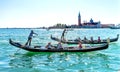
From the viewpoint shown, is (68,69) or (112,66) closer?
(68,69)

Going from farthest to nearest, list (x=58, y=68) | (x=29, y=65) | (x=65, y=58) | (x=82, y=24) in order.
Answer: (x=82, y=24), (x=65, y=58), (x=29, y=65), (x=58, y=68)

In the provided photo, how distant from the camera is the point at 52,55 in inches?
1030

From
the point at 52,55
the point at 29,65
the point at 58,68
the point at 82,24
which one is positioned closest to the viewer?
the point at 58,68

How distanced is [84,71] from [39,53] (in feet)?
29.3

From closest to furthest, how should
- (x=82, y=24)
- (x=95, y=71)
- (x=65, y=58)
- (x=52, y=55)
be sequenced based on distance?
1. (x=95, y=71)
2. (x=65, y=58)
3. (x=52, y=55)
4. (x=82, y=24)

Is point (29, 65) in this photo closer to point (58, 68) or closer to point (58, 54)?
point (58, 68)

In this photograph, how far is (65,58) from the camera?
80.5ft

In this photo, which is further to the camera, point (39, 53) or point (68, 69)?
point (39, 53)

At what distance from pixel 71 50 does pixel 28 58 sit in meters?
4.07

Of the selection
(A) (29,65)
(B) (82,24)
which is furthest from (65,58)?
(B) (82,24)

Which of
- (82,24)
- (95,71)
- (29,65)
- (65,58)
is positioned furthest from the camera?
(82,24)

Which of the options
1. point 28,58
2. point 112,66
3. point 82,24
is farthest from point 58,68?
point 82,24

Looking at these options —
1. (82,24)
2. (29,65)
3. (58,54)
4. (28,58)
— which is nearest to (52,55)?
(58,54)

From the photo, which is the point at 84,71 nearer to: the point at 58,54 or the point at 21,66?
the point at 21,66
